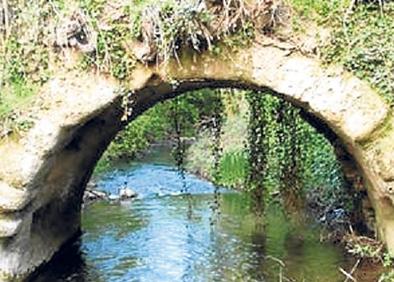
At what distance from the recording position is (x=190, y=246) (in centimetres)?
1022

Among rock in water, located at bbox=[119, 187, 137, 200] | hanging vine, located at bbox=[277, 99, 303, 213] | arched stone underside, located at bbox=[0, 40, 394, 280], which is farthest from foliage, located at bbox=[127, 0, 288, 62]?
rock in water, located at bbox=[119, 187, 137, 200]

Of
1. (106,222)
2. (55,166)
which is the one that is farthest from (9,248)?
(106,222)

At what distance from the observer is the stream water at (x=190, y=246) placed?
8.95 m

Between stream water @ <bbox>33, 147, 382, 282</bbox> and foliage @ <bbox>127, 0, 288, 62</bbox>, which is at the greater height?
foliage @ <bbox>127, 0, 288, 62</bbox>

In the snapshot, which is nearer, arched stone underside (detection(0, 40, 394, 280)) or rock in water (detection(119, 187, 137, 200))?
arched stone underside (detection(0, 40, 394, 280))

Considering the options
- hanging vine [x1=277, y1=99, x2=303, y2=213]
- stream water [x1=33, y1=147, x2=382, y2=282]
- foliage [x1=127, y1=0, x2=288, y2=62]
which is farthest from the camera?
hanging vine [x1=277, y1=99, x2=303, y2=213]

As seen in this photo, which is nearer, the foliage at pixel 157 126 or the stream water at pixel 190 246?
the stream water at pixel 190 246

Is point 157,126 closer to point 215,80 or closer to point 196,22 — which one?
point 215,80

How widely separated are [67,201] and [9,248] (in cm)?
247

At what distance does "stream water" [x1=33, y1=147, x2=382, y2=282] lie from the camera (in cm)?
895

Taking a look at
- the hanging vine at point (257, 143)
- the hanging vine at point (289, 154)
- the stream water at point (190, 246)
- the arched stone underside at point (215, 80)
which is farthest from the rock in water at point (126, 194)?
the arched stone underside at point (215, 80)

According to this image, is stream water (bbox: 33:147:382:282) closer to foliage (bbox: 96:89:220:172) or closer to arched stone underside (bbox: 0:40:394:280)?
foliage (bbox: 96:89:220:172)

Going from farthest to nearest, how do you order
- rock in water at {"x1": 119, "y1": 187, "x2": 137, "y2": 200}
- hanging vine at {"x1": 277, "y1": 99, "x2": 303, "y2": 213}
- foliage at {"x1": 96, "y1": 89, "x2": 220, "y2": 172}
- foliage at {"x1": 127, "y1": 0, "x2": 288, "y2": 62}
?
rock in water at {"x1": 119, "y1": 187, "x2": 137, "y2": 200} < foliage at {"x1": 96, "y1": 89, "x2": 220, "y2": 172} < hanging vine at {"x1": 277, "y1": 99, "x2": 303, "y2": 213} < foliage at {"x1": 127, "y1": 0, "x2": 288, "y2": 62}

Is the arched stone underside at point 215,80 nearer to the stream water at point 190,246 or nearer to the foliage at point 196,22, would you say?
the foliage at point 196,22
